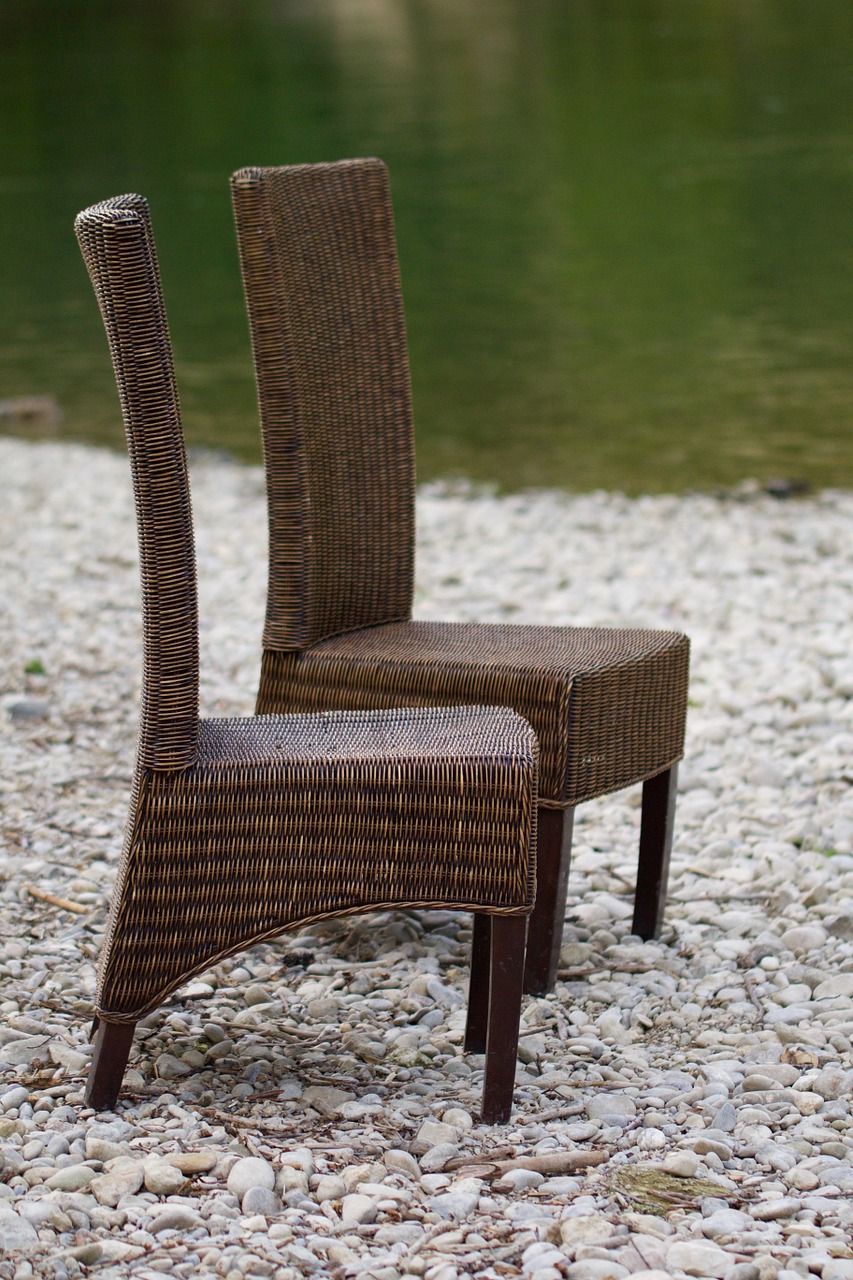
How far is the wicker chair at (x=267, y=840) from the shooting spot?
2.34m

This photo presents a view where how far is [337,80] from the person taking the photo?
1980 inches

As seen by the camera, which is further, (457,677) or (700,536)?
(700,536)

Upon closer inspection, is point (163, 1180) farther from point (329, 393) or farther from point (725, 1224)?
point (329, 393)

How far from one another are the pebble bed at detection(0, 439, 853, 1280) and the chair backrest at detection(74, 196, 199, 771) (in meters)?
0.57

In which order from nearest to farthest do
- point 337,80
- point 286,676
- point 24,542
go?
point 286,676
point 24,542
point 337,80

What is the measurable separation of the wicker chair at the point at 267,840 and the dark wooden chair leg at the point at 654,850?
82 cm

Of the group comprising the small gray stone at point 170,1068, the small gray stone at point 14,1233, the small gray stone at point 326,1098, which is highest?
the small gray stone at point 14,1233

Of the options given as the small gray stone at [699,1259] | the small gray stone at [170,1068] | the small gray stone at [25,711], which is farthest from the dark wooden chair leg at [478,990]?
the small gray stone at [25,711]

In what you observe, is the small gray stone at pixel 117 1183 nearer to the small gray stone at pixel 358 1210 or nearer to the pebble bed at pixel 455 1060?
the pebble bed at pixel 455 1060

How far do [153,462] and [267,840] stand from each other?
0.58 m

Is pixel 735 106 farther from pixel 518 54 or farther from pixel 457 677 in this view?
pixel 457 677

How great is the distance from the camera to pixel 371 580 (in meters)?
3.32

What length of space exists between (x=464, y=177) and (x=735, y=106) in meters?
10.6

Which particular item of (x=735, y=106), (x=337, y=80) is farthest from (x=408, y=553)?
(x=337, y=80)
